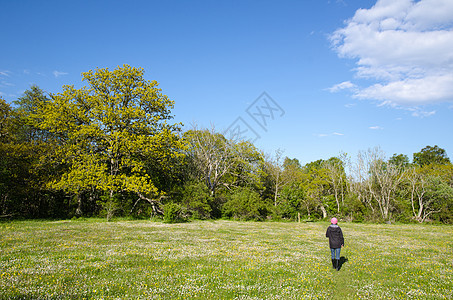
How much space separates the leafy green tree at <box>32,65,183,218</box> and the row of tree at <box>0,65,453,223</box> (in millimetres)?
122

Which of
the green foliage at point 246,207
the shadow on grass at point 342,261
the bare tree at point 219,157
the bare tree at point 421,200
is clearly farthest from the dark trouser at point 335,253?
the bare tree at point 421,200

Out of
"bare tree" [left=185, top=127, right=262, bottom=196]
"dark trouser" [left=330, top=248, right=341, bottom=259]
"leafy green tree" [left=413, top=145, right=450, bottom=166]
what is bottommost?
"dark trouser" [left=330, top=248, right=341, bottom=259]

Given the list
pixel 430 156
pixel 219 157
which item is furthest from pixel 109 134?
pixel 430 156

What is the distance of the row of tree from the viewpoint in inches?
1141

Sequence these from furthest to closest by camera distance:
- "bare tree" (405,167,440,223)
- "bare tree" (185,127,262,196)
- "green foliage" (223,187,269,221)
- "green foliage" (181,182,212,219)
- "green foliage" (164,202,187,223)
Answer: "bare tree" (185,127,262,196) → "bare tree" (405,167,440,223) → "green foliage" (223,187,269,221) → "green foliage" (181,182,212,219) → "green foliage" (164,202,187,223)

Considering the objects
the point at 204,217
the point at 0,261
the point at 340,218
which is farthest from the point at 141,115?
the point at 340,218

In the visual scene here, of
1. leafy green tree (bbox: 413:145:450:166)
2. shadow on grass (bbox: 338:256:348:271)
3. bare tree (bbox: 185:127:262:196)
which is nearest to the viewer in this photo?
shadow on grass (bbox: 338:256:348:271)

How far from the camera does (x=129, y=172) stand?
1390 inches

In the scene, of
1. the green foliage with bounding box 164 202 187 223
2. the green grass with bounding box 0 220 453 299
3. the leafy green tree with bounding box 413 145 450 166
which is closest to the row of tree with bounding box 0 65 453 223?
the green foliage with bounding box 164 202 187 223

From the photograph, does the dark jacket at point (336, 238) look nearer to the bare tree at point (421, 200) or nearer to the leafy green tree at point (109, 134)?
the leafy green tree at point (109, 134)

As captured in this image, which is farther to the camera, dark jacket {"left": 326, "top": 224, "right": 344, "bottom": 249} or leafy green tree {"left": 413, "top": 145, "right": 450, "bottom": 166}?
leafy green tree {"left": 413, "top": 145, "right": 450, "bottom": 166}

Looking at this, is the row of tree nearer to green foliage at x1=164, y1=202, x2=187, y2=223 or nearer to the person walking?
green foliage at x1=164, y1=202, x2=187, y2=223

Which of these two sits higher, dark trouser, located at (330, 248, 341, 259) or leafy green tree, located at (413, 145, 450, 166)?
leafy green tree, located at (413, 145, 450, 166)

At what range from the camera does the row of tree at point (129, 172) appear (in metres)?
29.0
